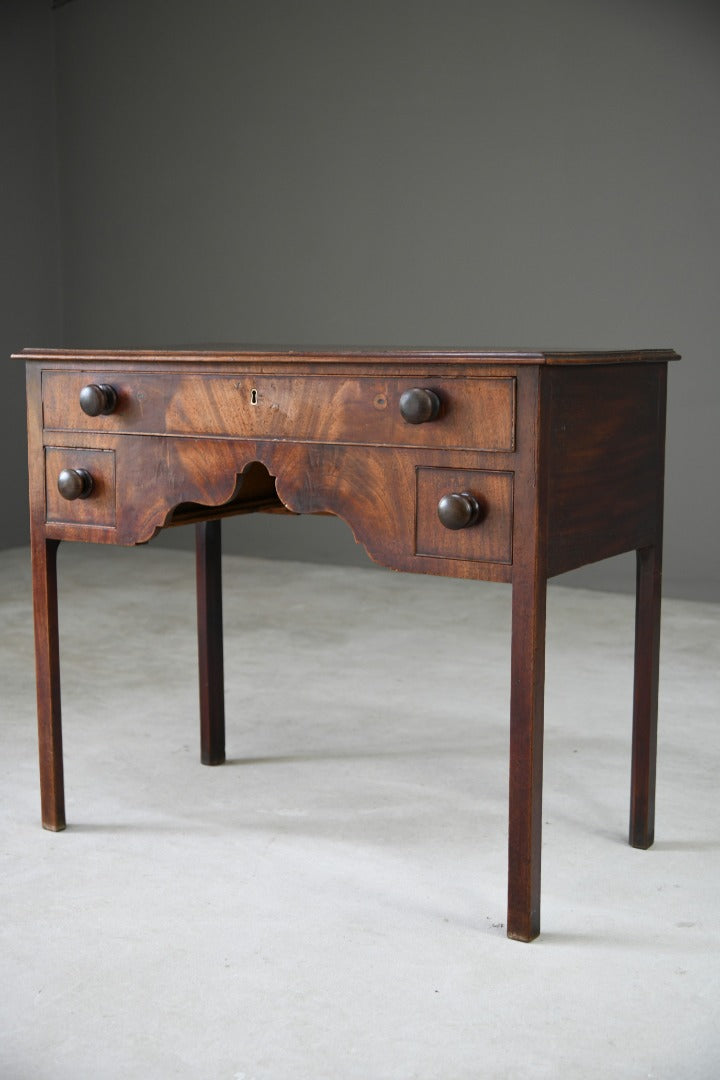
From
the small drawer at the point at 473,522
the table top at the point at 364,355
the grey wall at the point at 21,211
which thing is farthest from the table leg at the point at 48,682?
the grey wall at the point at 21,211

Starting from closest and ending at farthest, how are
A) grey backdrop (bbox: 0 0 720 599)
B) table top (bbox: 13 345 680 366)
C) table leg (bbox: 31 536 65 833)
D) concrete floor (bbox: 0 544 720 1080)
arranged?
concrete floor (bbox: 0 544 720 1080) → table top (bbox: 13 345 680 366) → table leg (bbox: 31 536 65 833) → grey backdrop (bbox: 0 0 720 599)

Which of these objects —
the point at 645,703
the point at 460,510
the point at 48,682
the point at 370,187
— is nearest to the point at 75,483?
the point at 48,682

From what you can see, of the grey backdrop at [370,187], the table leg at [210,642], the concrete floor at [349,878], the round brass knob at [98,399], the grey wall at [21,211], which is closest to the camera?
the concrete floor at [349,878]

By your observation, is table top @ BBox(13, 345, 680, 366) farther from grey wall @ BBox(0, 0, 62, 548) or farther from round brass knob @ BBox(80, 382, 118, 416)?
grey wall @ BBox(0, 0, 62, 548)

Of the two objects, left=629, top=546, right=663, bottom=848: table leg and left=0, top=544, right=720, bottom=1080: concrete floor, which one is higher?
left=629, top=546, right=663, bottom=848: table leg

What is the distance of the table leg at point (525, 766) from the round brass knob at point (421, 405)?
310 millimetres

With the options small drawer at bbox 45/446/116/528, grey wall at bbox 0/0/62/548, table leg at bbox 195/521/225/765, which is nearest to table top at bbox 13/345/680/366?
small drawer at bbox 45/446/116/528

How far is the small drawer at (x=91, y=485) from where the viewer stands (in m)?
2.46

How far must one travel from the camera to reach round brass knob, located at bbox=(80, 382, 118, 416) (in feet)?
7.86

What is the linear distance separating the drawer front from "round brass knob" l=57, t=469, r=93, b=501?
9cm

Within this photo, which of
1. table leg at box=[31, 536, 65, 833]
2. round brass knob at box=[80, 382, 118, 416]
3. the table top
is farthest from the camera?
table leg at box=[31, 536, 65, 833]

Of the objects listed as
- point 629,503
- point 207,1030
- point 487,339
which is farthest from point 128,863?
point 487,339

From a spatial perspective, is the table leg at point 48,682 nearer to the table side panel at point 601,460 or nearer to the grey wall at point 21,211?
the table side panel at point 601,460

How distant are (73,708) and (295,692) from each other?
0.63 metres
